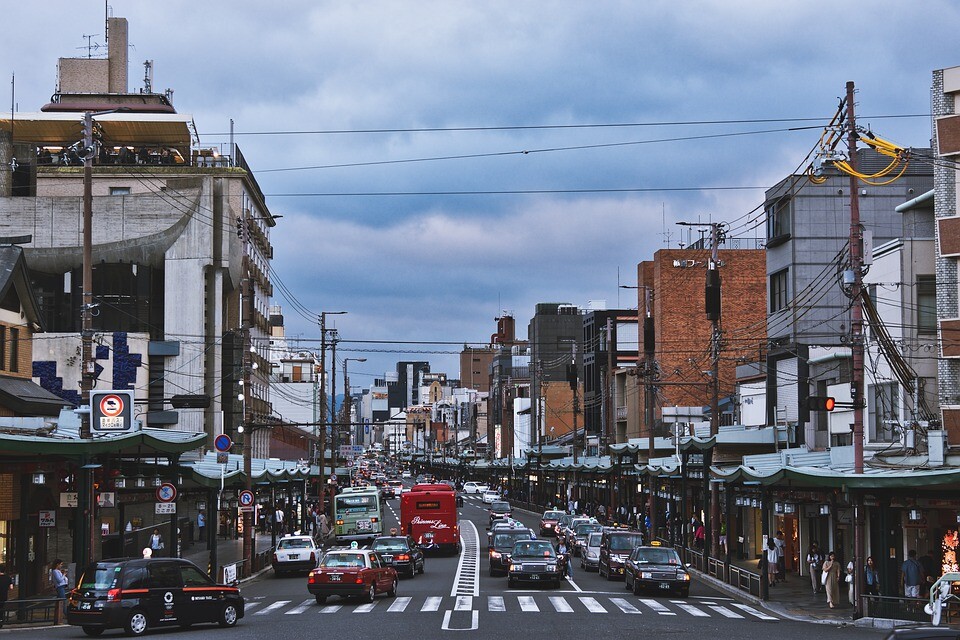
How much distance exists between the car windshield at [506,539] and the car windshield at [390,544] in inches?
158

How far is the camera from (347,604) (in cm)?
3431

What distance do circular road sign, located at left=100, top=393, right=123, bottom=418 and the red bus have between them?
82.5 feet

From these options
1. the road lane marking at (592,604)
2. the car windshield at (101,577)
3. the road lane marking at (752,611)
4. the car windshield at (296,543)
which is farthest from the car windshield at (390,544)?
the car windshield at (101,577)

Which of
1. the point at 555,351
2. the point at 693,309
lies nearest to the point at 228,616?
the point at 693,309

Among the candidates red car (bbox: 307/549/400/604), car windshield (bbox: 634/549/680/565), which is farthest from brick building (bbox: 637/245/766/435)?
red car (bbox: 307/549/400/604)

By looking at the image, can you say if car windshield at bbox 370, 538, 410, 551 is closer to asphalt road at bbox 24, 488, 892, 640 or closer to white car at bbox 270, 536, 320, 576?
asphalt road at bbox 24, 488, 892, 640

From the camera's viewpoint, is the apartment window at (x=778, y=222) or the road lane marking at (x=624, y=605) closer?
the road lane marking at (x=624, y=605)

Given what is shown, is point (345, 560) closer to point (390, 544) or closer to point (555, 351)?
point (390, 544)

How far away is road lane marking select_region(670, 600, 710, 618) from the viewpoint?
30.8 metres

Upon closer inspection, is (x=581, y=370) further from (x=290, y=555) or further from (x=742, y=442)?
(x=290, y=555)

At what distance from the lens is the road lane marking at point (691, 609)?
30.8m

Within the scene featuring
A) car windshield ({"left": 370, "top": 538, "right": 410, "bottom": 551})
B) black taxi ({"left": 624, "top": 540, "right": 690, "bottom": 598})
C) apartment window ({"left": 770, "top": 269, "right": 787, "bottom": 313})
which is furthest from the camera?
apartment window ({"left": 770, "top": 269, "right": 787, "bottom": 313})

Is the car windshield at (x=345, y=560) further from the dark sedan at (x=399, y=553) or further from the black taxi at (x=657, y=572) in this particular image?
the black taxi at (x=657, y=572)

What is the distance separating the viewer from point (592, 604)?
33125 millimetres
